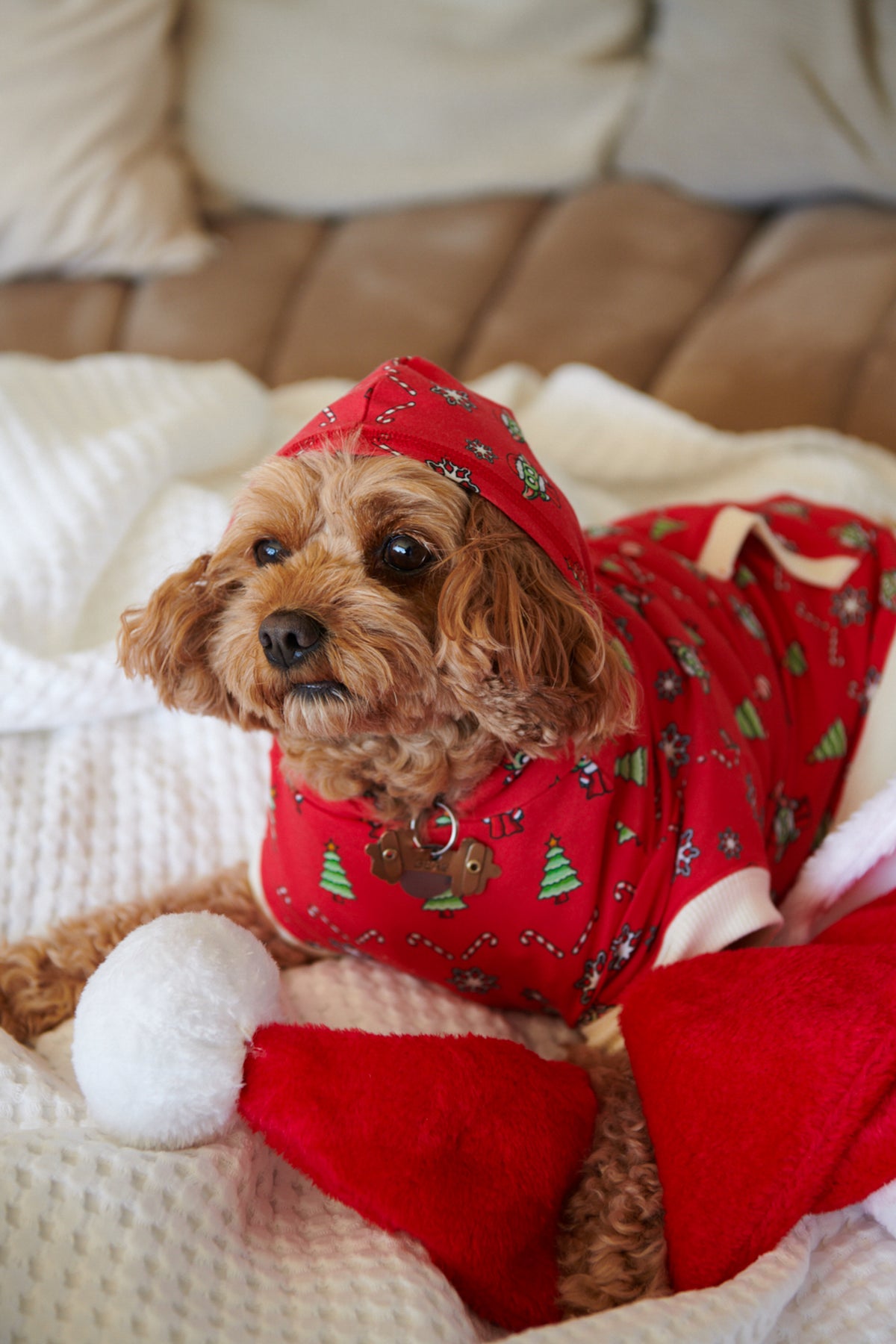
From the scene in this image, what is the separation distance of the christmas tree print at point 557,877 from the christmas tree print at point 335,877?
227mm

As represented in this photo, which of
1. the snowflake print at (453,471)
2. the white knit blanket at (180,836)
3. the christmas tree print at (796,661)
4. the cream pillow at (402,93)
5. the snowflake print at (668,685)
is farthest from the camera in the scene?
the cream pillow at (402,93)

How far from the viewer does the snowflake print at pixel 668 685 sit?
4.41 feet

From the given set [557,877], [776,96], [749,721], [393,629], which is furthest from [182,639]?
[776,96]

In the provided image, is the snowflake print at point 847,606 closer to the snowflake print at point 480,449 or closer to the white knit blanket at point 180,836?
the white knit blanket at point 180,836

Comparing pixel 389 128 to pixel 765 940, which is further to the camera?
pixel 389 128

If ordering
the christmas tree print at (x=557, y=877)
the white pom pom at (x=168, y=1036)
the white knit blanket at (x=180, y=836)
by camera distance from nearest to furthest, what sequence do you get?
the white knit blanket at (x=180, y=836) → the white pom pom at (x=168, y=1036) → the christmas tree print at (x=557, y=877)

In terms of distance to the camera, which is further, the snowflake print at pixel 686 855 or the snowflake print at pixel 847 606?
the snowflake print at pixel 847 606

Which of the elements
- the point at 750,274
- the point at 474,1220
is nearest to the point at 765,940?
the point at 474,1220

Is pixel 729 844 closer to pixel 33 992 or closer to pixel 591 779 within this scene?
pixel 591 779

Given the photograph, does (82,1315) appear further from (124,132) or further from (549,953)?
(124,132)

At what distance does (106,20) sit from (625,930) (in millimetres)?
2553

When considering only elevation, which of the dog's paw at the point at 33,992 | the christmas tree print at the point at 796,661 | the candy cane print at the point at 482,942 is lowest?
the dog's paw at the point at 33,992

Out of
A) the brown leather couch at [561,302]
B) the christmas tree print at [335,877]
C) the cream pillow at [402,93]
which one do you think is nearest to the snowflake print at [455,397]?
the christmas tree print at [335,877]

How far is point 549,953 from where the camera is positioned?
126 centimetres
